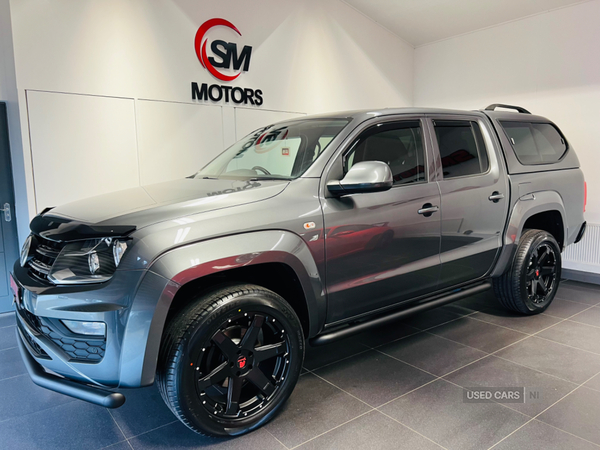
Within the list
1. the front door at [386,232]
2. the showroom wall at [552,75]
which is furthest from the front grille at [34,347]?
the showroom wall at [552,75]

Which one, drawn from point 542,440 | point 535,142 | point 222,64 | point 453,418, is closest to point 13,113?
point 222,64

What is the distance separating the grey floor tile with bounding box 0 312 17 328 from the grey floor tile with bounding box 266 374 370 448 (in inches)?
115

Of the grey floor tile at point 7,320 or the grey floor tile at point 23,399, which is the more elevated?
the grey floor tile at point 7,320

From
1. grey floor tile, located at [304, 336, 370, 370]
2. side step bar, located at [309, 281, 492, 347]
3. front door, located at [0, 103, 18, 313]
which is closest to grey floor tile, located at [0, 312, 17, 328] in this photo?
front door, located at [0, 103, 18, 313]

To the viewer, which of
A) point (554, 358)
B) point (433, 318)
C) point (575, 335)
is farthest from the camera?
point (433, 318)

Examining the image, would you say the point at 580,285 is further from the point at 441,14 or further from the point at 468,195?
the point at 441,14

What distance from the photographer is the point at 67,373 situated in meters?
1.94

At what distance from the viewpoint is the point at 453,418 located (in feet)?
7.67

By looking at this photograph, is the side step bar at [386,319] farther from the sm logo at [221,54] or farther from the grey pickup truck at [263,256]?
the sm logo at [221,54]

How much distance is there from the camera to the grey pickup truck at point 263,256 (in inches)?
73.9

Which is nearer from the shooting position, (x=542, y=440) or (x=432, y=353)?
(x=542, y=440)

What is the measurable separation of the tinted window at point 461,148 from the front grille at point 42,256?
2323mm

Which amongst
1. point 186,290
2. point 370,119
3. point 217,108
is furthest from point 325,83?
point 186,290

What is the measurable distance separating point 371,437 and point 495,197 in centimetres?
193
